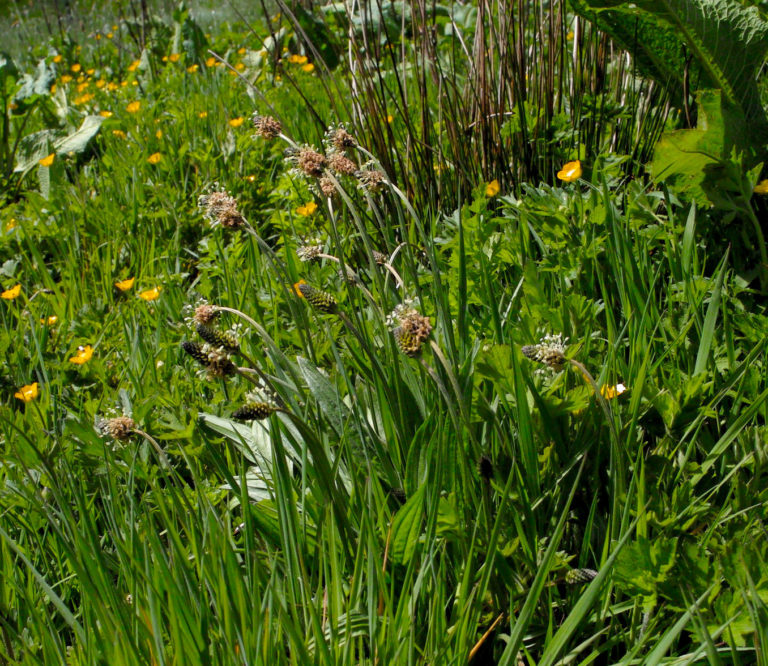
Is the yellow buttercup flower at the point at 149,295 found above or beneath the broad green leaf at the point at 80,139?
beneath

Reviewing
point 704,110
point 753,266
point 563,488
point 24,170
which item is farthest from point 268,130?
point 24,170

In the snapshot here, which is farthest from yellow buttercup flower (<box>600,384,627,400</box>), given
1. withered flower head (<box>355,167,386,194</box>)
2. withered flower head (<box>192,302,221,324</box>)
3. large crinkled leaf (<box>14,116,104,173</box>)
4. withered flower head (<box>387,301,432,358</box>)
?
large crinkled leaf (<box>14,116,104,173</box>)

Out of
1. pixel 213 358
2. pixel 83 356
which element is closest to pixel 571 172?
pixel 213 358

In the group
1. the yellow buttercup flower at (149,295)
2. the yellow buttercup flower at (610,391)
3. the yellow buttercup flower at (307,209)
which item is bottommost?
the yellow buttercup flower at (149,295)

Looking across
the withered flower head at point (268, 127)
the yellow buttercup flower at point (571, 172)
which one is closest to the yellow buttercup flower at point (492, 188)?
the yellow buttercup flower at point (571, 172)

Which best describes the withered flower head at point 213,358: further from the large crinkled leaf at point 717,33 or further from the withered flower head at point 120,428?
the large crinkled leaf at point 717,33

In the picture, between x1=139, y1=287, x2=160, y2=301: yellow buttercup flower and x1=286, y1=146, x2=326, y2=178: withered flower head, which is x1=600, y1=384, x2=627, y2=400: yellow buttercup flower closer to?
x1=286, y1=146, x2=326, y2=178: withered flower head

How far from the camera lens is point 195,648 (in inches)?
43.0

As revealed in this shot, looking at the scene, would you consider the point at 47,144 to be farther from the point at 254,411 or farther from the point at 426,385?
the point at 254,411

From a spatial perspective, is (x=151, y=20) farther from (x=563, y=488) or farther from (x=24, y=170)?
(x=563, y=488)

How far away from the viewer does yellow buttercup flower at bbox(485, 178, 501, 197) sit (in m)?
2.40

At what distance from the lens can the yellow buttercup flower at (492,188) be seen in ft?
7.86

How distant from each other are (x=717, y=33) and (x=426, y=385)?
4.22ft

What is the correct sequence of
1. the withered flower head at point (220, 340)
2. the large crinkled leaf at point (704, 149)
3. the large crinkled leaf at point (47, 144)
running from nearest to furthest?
the withered flower head at point (220, 340) → the large crinkled leaf at point (704, 149) → the large crinkled leaf at point (47, 144)
